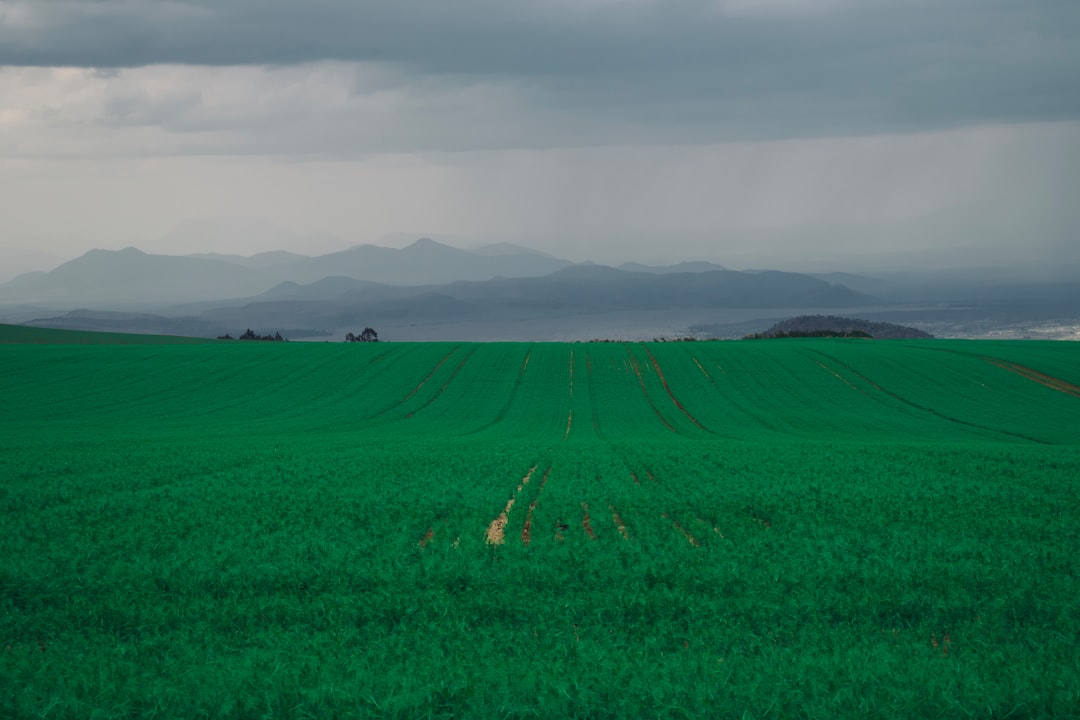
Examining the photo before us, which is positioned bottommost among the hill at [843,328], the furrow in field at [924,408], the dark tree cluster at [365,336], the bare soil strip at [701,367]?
the furrow in field at [924,408]

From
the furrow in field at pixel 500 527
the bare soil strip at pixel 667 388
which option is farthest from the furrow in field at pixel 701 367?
the furrow in field at pixel 500 527

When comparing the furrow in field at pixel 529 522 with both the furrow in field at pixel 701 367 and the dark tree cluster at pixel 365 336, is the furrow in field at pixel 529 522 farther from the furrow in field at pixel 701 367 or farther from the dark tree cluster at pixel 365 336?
the dark tree cluster at pixel 365 336

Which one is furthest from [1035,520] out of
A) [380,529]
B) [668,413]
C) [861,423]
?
[668,413]

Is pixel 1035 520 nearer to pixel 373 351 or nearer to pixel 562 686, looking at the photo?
pixel 562 686

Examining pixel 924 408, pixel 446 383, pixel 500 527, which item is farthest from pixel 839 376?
pixel 500 527

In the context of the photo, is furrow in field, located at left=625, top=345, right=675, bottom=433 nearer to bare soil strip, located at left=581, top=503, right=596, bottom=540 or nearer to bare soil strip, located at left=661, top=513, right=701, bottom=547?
bare soil strip, located at left=581, top=503, right=596, bottom=540

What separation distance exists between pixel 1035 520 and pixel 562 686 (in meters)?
14.4

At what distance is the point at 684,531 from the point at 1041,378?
65026 mm

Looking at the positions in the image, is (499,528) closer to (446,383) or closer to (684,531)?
(684,531)

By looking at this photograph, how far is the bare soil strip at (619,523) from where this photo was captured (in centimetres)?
1702

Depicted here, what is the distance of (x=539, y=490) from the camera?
22.8m

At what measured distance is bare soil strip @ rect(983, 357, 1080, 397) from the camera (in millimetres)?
62659

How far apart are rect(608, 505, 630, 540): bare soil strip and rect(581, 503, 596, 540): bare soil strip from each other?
613mm

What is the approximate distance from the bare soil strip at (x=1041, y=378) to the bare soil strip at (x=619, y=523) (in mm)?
59056
